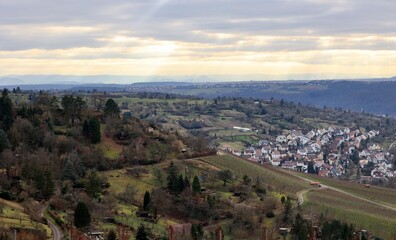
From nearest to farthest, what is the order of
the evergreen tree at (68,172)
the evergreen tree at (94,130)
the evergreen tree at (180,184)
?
the evergreen tree at (68,172), the evergreen tree at (180,184), the evergreen tree at (94,130)

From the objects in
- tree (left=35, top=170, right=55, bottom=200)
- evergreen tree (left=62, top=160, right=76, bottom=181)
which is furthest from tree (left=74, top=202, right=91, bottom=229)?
evergreen tree (left=62, top=160, right=76, bottom=181)

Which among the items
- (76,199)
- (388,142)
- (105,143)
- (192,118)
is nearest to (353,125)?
(388,142)

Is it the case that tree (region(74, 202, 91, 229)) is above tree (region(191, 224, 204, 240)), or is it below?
above

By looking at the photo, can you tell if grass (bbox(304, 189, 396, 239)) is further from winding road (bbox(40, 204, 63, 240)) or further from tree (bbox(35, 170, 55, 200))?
winding road (bbox(40, 204, 63, 240))

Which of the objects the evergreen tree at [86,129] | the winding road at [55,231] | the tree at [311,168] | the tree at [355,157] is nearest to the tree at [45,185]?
the winding road at [55,231]

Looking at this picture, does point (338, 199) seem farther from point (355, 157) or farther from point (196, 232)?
point (355, 157)

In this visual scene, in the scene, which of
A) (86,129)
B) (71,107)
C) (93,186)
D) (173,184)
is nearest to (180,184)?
(173,184)

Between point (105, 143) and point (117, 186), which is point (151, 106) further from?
point (117, 186)

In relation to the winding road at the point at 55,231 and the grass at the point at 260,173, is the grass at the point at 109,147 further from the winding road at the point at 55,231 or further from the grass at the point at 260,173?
the winding road at the point at 55,231
